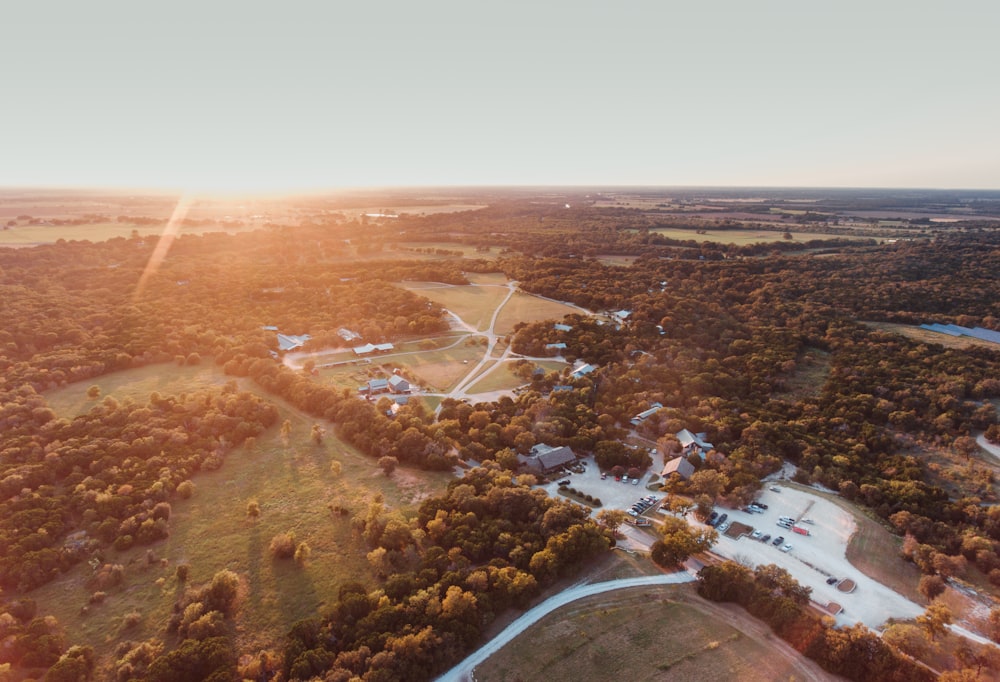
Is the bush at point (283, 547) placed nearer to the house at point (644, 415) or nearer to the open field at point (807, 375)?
the house at point (644, 415)

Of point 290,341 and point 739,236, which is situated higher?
point 739,236

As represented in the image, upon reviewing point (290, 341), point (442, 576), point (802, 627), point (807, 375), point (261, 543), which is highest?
point (442, 576)

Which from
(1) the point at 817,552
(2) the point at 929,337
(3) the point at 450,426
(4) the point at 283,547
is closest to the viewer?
(4) the point at 283,547

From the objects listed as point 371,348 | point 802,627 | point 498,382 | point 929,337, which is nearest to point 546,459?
point 498,382

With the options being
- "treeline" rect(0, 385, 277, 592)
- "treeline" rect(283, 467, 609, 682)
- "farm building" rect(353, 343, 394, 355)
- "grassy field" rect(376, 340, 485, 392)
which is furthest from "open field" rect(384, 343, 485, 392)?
"treeline" rect(283, 467, 609, 682)

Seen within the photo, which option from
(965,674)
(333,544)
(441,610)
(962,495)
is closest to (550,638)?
(441,610)

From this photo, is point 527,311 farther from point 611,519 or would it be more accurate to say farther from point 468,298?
point 611,519
